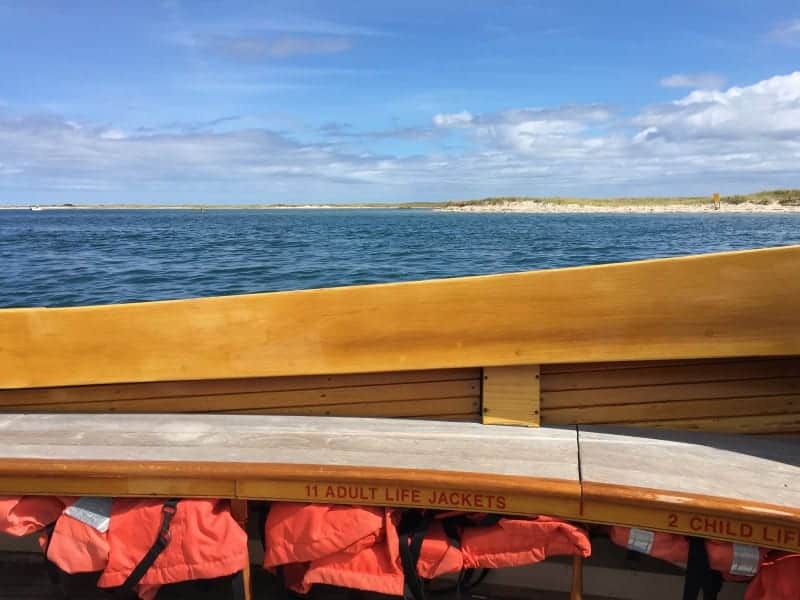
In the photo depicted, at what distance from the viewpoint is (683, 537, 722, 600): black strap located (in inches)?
85.0

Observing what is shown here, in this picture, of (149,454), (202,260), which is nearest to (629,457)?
(149,454)

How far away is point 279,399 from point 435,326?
88cm

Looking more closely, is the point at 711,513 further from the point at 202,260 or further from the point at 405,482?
the point at 202,260

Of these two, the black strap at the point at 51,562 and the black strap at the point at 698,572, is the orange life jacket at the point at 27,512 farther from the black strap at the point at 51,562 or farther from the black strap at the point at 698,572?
the black strap at the point at 698,572

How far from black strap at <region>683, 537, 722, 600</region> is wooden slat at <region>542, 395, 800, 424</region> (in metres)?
0.67

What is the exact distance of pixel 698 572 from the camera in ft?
7.11

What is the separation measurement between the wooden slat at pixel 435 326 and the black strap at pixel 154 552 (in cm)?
72

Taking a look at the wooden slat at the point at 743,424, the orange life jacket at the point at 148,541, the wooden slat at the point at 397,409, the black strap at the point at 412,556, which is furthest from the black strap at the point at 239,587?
the wooden slat at the point at 743,424

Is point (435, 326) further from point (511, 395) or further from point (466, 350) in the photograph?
point (511, 395)

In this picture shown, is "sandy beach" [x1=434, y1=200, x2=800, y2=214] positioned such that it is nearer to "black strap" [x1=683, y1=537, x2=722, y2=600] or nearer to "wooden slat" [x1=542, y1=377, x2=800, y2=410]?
"wooden slat" [x1=542, y1=377, x2=800, y2=410]

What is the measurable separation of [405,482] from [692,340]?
4.29ft

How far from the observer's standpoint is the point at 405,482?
2.25m

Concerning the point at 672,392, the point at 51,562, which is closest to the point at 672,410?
the point at 672,392

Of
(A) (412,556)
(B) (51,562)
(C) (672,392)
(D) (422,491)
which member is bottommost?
(B) (51,562)
